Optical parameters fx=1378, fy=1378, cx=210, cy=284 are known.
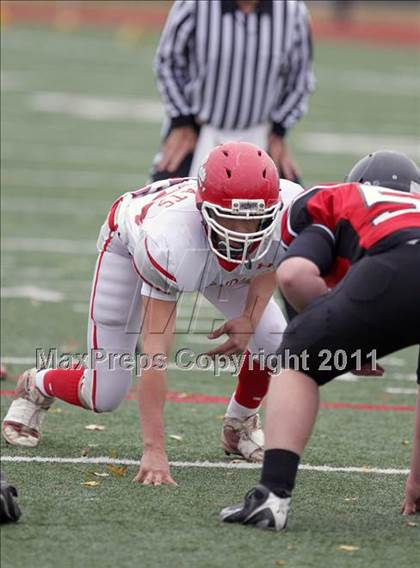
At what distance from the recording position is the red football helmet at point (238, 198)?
13.4 ft

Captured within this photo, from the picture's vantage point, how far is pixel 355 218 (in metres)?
A: 3.70

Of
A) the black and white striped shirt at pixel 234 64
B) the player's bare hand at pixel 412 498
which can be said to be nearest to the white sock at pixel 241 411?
the player's bare hand at pixel 412 498

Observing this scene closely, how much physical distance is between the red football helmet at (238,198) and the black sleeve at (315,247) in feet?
1.30

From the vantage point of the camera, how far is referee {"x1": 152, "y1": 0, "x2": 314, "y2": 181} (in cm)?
676

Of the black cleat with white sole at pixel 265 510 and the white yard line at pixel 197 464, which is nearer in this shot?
the black cleat with white sole at pixel 265 510

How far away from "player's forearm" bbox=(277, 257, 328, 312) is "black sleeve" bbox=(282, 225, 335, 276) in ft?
0.07

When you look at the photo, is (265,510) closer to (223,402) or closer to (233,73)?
(223,402)

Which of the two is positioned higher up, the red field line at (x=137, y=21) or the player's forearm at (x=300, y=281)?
the player's forearm at (x=300, y=281)

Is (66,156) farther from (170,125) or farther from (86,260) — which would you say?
(170,125)

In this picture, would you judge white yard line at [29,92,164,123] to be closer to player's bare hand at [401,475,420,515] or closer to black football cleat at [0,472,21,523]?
player's bare hand at [401,475,420,515]

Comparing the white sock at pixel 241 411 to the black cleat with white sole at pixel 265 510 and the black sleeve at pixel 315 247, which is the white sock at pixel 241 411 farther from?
the black sleeve at pixel 315 247

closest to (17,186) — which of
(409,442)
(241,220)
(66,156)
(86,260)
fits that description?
(66,156)

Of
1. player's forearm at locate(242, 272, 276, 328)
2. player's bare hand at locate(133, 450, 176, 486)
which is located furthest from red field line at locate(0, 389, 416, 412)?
player's bare hand at locate(133, 450, 176, 486)

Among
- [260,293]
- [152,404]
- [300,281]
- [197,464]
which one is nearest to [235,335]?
[260,293]
